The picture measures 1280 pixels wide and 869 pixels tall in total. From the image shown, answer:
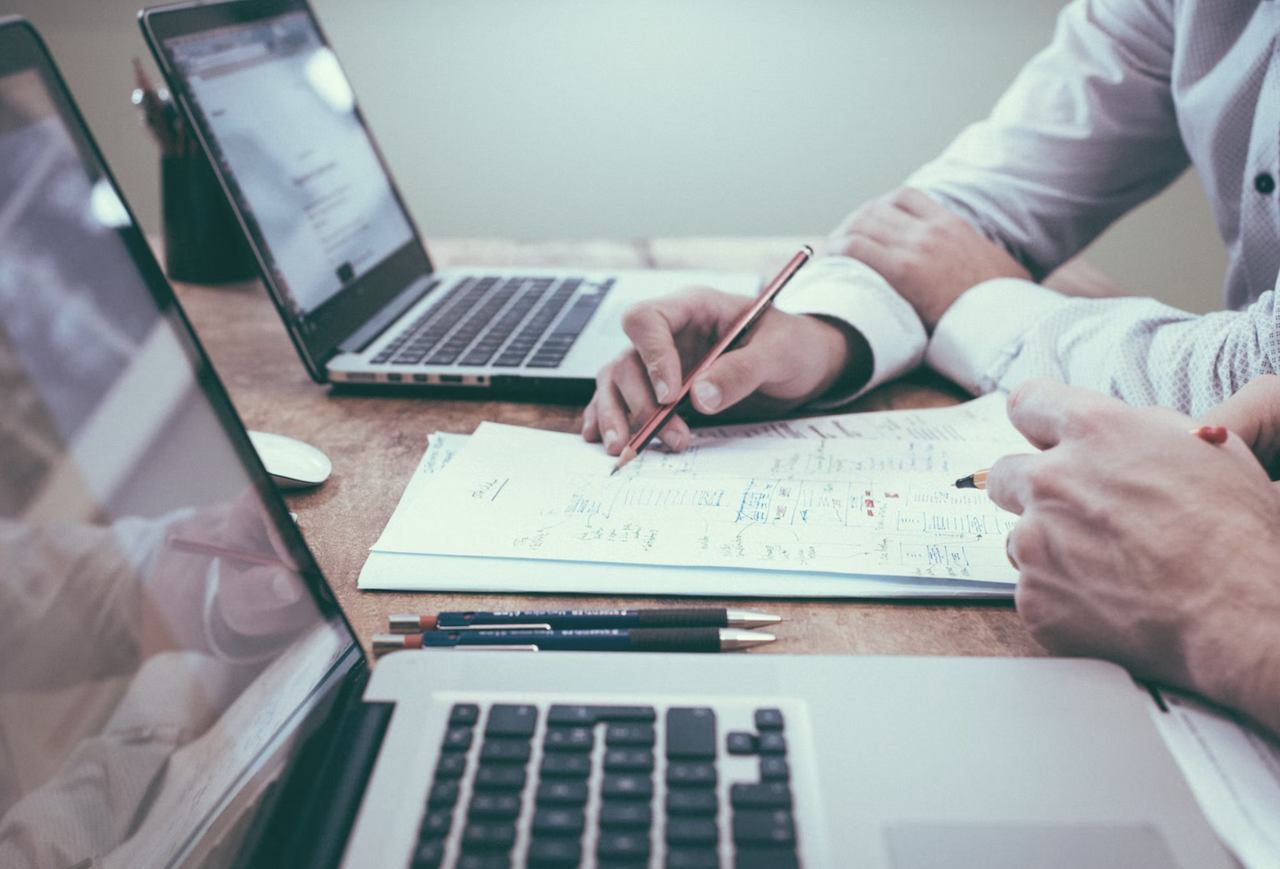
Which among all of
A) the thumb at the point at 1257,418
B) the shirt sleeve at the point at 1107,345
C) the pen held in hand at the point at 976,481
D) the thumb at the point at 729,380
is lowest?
the shirt sleeve at the point at 1107,345

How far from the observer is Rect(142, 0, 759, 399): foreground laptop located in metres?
0.77

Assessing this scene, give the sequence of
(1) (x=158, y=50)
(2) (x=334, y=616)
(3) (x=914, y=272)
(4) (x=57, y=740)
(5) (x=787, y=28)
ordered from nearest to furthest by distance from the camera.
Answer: (4) (x=57, y=740) < (2) (x=334, y=616) < (1) (x=158, y=50) < (3) (x=914, y=272) < (5) (x=787, y=28)

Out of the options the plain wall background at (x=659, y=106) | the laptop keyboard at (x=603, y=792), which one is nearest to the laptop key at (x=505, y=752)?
the laptop keyboard at (x=603, y=792)

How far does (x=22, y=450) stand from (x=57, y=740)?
9 centimetres

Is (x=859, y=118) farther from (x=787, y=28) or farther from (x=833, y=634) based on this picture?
(x=833, y=634)

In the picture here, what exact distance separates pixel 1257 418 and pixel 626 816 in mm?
423

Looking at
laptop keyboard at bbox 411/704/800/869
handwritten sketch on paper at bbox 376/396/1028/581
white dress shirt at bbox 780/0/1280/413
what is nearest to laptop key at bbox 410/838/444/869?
laptop keyboard at bbox 411/704/800/869

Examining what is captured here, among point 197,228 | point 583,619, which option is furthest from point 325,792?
point 197,228

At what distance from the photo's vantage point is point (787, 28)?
6.21 feet

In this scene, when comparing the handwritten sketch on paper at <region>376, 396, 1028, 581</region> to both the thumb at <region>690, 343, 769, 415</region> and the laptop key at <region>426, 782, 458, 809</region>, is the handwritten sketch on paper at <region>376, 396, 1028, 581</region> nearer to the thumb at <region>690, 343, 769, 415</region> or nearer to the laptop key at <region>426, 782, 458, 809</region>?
the thumb at <region>690, 343, 769, 415</region>

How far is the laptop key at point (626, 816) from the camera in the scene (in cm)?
33

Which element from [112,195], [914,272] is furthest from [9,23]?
[914,272]

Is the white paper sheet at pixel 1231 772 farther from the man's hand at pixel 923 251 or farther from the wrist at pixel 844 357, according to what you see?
the man's hand at pixel 923 251

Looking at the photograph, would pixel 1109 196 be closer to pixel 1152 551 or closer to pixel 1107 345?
pixel 1107 345
